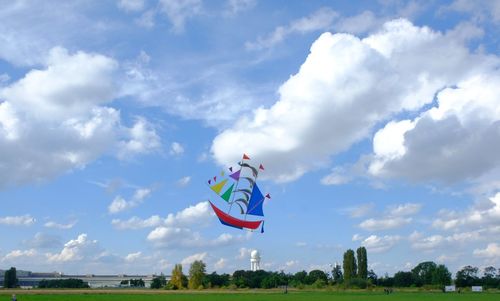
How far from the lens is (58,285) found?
16012 centimetres

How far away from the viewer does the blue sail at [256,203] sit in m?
32.8

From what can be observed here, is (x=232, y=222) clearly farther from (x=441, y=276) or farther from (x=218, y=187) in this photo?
(x=441, y=276)

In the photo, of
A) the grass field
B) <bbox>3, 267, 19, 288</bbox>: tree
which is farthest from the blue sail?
<bbox>3, 267, 19, 288</bbox>: tree

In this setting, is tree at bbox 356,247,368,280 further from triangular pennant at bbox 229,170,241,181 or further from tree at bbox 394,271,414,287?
triangular pennant at bbox 229,170,241,181

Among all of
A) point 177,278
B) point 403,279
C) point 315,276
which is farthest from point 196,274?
point 403,279

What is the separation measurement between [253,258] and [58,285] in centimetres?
5793

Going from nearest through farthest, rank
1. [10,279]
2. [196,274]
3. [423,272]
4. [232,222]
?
[232,222] < [196,274] < [423,272] < [10,279]

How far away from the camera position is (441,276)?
438 feet

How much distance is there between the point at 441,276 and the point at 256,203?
365 ft

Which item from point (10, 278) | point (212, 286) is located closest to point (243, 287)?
point (212, 286)

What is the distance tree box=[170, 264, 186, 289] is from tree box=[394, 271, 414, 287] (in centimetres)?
4693

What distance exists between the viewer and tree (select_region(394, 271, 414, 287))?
447ft

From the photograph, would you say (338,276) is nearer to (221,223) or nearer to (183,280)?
(183,280)

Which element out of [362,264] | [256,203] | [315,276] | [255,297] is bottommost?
[255,297]
